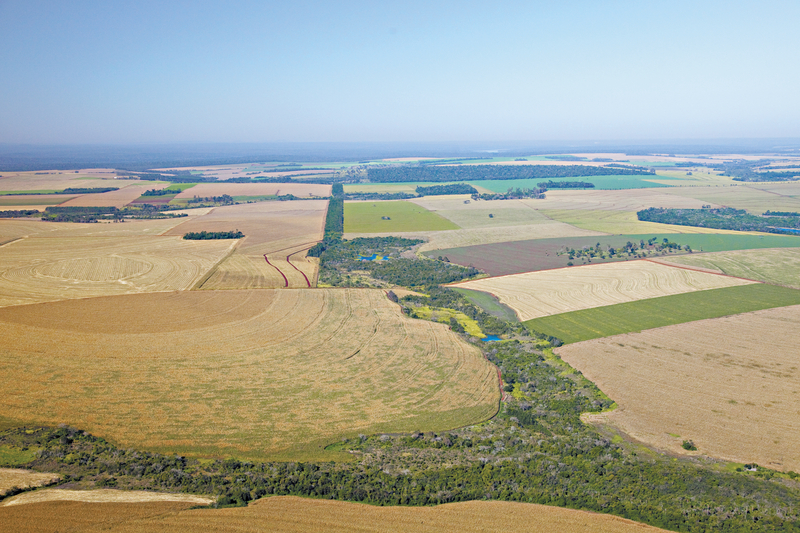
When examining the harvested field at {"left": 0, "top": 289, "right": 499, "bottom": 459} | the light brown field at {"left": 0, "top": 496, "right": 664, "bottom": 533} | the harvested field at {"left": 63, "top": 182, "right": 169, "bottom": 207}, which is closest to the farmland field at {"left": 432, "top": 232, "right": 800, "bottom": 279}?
the harvested field at {"left": 0, "top": 289, "right": 499, "bottom": 459}

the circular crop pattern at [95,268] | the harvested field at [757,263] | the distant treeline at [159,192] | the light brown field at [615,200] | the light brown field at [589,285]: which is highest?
the distant treeline at [159,192]

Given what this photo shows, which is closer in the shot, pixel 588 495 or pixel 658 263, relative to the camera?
pixel 588 495

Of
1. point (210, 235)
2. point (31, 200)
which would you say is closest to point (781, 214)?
point (210, 235)

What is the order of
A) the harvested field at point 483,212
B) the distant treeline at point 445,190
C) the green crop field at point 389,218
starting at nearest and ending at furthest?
the green crop field at point 389,218
the harvested field at point 483,212
the distant treeline at point 445,190

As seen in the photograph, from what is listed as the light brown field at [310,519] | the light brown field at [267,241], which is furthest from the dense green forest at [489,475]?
the light brown field at [267,241]

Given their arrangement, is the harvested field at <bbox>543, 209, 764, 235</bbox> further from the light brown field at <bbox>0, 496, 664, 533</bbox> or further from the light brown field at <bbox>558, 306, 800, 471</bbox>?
the light brown field at <bbox>0, 496, 664, 533</bbox>

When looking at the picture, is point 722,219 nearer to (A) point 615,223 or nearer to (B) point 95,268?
(A) point 615,223

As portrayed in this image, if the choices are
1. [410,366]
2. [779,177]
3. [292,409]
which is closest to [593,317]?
[410,366]

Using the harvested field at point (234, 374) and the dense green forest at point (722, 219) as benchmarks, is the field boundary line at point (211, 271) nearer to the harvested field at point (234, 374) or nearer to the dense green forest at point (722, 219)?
the harvested field at point (234, 374)

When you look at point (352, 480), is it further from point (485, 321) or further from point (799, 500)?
point (485, 321)
